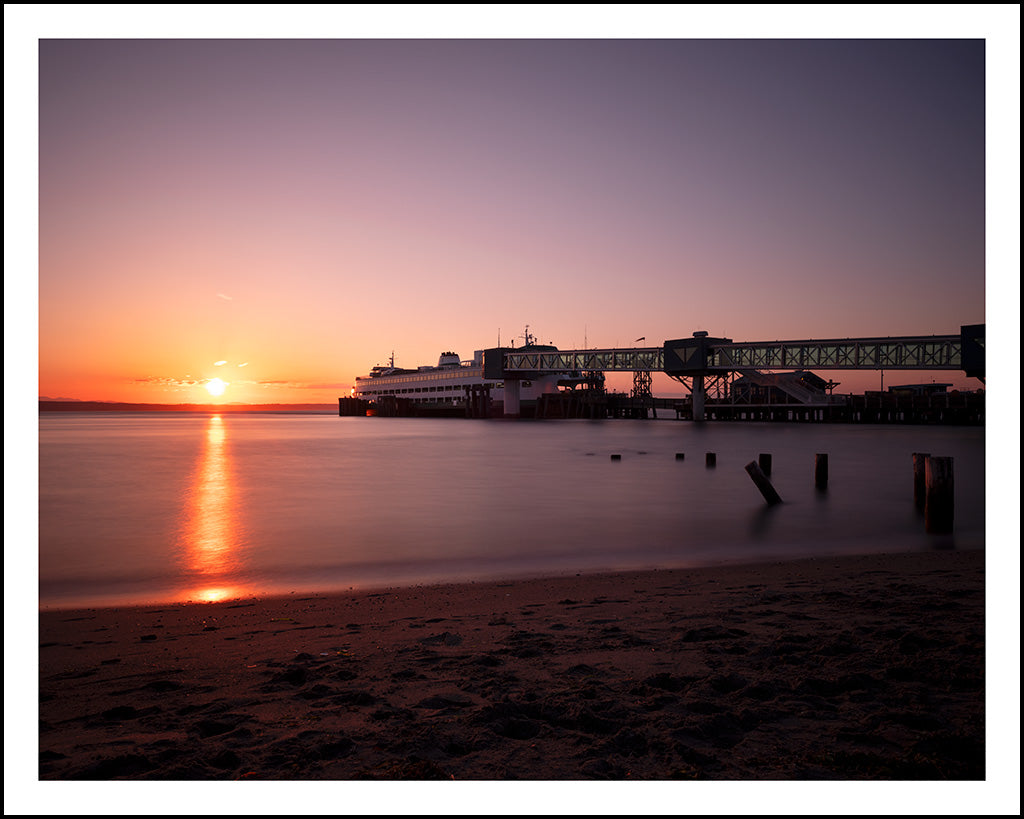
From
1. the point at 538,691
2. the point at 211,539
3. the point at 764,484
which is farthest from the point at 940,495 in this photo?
the point at 211,539

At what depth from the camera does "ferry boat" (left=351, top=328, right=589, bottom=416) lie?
4754 inches

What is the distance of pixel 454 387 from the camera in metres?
126

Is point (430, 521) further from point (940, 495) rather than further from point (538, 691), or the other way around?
point (538, 691)

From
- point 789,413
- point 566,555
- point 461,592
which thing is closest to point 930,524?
point 566,555

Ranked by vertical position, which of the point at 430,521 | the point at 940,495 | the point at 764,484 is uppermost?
the point at 940,495

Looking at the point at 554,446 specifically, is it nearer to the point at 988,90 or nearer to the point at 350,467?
the point at 350,467

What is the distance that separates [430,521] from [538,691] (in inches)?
518

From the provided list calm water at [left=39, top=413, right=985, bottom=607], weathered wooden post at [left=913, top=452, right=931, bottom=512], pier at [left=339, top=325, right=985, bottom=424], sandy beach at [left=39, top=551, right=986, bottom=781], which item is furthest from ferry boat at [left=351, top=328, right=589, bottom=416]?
sandy beach at [left=39, top=551, right=986, bottom=781]

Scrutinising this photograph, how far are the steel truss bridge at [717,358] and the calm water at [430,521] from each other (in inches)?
2043

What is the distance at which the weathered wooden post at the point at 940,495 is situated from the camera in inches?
548

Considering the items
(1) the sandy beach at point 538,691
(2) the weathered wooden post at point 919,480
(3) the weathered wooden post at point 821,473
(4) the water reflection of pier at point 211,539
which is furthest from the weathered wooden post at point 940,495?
(4) the water reflection of pier at point 211,539

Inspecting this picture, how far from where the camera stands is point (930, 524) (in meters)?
14.2

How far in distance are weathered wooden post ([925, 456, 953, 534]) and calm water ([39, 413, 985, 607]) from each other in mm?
576

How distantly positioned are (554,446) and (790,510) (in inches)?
1205
